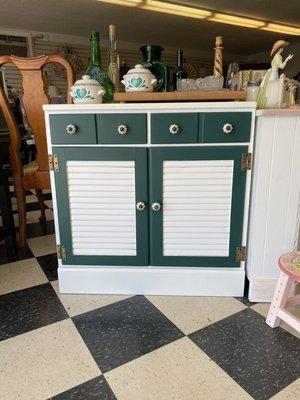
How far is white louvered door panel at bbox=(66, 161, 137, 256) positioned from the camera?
1.28m

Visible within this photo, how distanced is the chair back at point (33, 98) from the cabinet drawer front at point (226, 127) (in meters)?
0.95

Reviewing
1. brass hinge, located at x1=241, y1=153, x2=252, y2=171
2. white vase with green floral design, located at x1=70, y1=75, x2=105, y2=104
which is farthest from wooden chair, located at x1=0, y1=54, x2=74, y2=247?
brass hinge, located at x1=241, y1=153, x2=252, y2=171

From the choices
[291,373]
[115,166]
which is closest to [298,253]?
[291,373]

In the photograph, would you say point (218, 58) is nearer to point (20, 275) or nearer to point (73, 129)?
point (73, 129)

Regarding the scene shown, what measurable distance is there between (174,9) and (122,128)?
437 centimetres

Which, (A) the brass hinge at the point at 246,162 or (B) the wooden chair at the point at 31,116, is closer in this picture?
(A) the brass hinge at the point at 246,162

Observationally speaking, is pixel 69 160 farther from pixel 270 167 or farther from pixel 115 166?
pixel 270 167

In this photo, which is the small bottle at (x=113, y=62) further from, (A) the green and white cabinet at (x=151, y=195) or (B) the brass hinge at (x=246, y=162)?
(B) the brass hinge at (x=246, y=162)

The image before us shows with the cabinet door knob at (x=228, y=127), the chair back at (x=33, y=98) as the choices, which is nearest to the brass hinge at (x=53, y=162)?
the chair back at (x=33, y=98)

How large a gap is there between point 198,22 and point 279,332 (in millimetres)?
5715

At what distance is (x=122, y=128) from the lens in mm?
1201

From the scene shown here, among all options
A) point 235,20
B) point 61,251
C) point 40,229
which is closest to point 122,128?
point 61,251

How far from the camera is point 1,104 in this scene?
5.73 ft

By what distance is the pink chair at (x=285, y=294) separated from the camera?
106 centimetres
